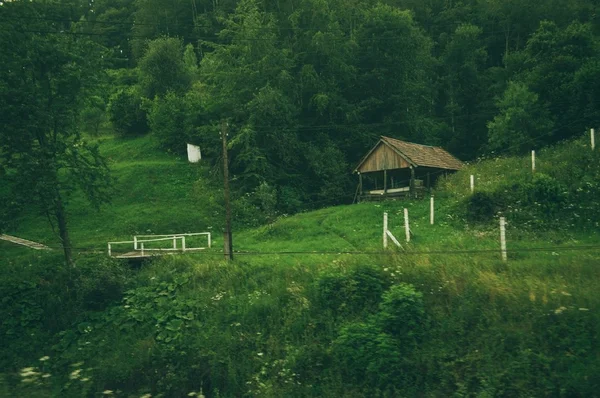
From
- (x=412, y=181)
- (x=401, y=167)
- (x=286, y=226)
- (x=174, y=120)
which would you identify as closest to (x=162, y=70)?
(x=174, y=120)

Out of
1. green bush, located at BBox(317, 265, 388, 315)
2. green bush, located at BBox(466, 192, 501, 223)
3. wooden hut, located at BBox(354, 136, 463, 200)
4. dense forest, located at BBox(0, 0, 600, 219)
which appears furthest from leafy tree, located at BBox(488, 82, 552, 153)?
green bush, located at BBox(317, 265, 388, 315)

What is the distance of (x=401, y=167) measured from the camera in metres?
42.5

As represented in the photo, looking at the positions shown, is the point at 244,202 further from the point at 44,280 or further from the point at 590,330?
the point at 590,330

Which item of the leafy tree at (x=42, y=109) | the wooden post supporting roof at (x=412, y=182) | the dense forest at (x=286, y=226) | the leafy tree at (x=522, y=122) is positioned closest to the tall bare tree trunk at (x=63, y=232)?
the leafy tree at (x=42, y=109)

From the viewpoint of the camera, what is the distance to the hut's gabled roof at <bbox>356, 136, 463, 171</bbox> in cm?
4232

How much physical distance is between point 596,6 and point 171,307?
5936 cm

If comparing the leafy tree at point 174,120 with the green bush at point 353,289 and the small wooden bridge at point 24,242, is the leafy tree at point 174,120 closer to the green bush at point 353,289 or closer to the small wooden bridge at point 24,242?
the small wooden bridge at point 24,242

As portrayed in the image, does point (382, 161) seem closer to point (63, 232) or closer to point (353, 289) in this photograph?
point (63, 232)

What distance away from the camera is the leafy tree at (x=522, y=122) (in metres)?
47.5

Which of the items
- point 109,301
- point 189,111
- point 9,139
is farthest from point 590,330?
point 189,111

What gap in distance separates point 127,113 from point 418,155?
96.2 feet

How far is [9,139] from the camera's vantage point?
26078mm

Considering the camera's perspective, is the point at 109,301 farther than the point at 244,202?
No

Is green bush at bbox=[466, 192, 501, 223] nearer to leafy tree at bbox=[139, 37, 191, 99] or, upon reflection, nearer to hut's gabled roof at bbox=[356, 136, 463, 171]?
hut's gabled roof at bbox=[356, 136, 463, 171]
